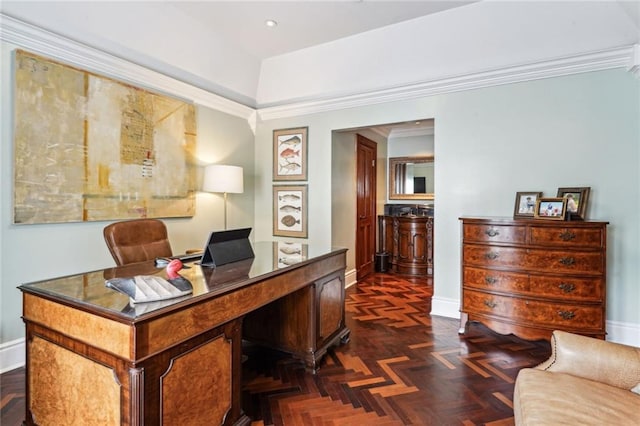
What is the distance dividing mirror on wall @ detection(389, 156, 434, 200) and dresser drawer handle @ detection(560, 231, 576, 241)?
326 cm

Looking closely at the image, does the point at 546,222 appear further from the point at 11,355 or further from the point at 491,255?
the point at 11,355

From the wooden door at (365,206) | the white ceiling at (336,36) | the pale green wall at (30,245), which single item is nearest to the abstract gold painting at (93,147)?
the pale green wall at (30,245)

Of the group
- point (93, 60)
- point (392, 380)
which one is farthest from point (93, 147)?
point (392, 380)

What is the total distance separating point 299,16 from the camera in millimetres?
3307

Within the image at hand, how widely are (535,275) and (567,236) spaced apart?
1.30 feet

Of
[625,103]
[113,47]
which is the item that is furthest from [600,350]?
[113,47]

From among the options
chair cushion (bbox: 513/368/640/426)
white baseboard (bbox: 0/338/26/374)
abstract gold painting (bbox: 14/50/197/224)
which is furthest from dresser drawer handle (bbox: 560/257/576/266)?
white baseboard (bbox: 0/338/26/374)

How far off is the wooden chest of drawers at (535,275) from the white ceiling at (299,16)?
219 cm

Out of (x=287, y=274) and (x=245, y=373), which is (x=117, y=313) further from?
(x=245, y=373)

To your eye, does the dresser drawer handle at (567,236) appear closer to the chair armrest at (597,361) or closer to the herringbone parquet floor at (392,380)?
the herringbone parquet floor at (392,380)

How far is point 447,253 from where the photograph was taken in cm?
362

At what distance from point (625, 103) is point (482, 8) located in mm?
1534

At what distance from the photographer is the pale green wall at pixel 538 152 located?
9.34ft

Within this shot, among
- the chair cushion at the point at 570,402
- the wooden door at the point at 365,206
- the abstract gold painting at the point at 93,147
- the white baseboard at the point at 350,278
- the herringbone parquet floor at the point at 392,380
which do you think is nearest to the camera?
the chair cushion at the point at 570,402
